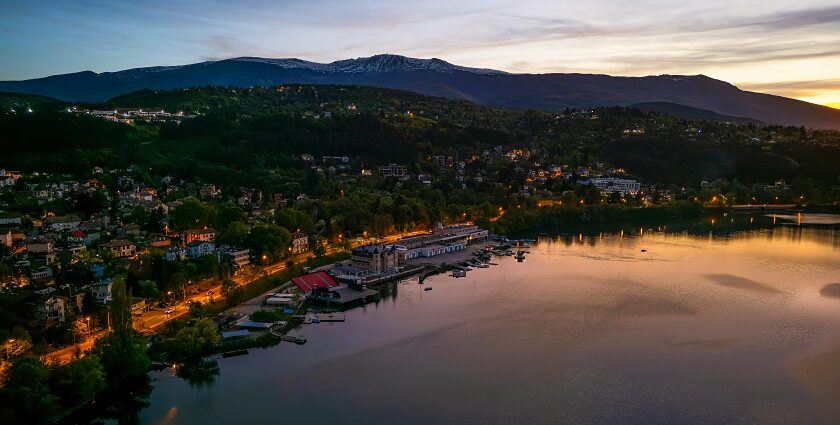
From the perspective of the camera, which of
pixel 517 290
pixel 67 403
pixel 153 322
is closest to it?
pixel 67 403

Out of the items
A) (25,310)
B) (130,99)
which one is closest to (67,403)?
(25,310)

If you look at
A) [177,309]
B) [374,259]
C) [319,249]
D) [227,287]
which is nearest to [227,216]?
[319,249]

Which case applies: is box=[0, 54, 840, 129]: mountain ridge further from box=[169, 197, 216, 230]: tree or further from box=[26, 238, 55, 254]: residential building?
box=[26, 238, 55, 254]: residential building

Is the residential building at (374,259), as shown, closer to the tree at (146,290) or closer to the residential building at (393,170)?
the tree at (146,290)

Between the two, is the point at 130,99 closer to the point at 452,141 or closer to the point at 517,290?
the point at 452,141

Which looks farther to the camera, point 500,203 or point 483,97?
point 483,97
